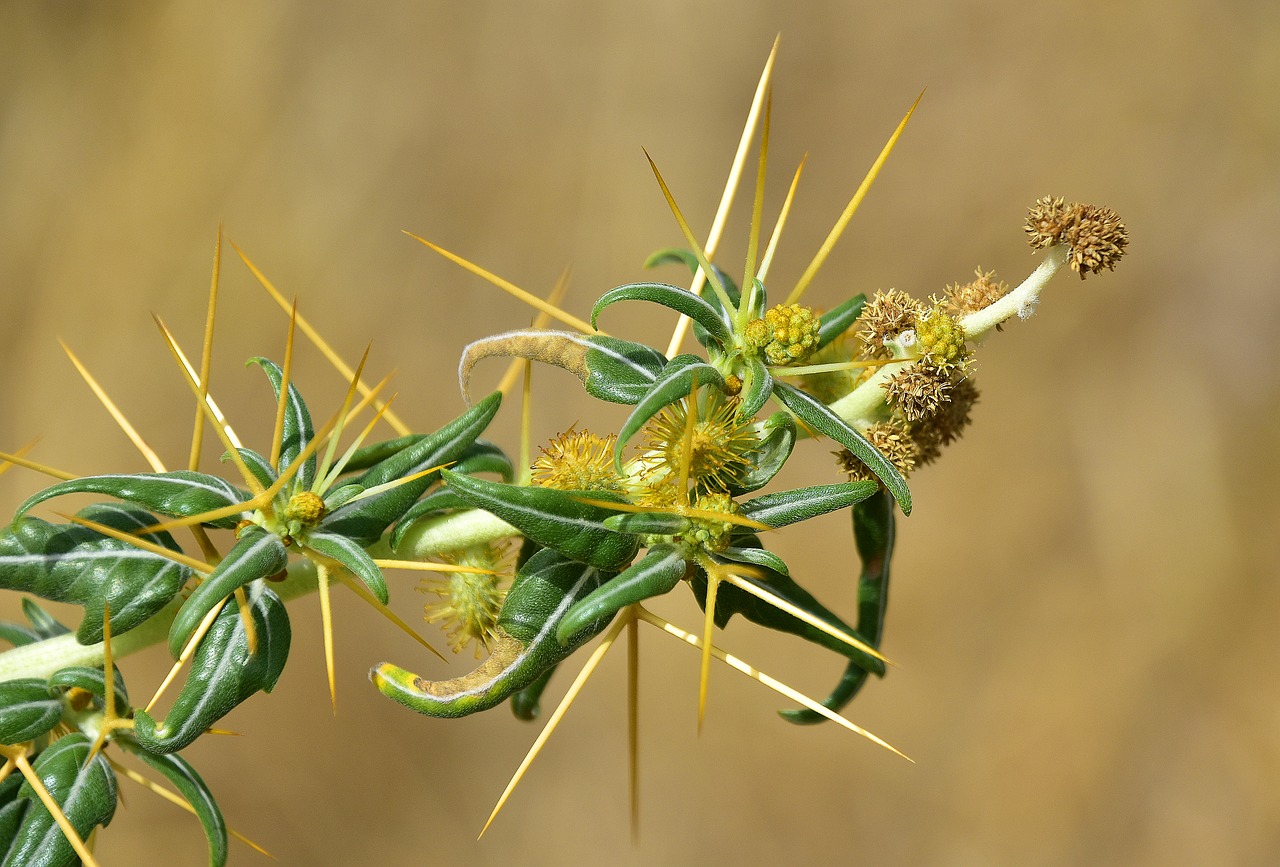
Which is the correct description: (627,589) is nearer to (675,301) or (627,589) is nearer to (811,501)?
(811,501)

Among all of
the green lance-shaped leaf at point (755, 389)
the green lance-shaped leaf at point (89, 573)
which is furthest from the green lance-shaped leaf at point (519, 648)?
the green lance-shaped leaf at point (89, 573)

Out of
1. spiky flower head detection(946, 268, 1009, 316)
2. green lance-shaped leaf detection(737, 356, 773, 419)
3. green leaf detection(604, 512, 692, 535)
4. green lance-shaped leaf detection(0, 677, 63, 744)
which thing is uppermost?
spiky flower head detection(946, 268, 1009, 316)

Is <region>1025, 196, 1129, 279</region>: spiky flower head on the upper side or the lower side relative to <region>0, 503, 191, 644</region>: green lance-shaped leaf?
upper

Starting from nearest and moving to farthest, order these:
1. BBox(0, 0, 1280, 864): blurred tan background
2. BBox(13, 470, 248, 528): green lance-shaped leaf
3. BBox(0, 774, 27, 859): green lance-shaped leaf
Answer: BBox(13, 470, 248, 528): green lance-shaped leaf < BBox(0, 774, 27, 859): green lance-shaped leaf < BBox(0, 0, 1280, 864): blurred tan background

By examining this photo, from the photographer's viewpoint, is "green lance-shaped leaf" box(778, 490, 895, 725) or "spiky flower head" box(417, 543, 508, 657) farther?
"green lance-shaped leaf" box(778, 490, 895, 725)

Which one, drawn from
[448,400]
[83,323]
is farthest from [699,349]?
[83,323]

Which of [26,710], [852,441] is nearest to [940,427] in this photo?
[852,441]

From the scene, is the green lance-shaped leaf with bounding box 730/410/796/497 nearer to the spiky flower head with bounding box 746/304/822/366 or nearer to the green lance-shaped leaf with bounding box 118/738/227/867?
the spiky flower head with bounding box 746/304/822/366

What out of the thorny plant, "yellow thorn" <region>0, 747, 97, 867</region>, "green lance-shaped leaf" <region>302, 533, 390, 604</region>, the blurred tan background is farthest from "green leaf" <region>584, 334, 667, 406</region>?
the blurred tan background
